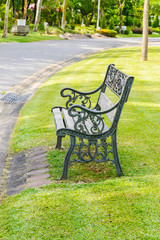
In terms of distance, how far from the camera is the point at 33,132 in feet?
23.7

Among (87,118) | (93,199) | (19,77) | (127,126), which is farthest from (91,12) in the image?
(93,199)

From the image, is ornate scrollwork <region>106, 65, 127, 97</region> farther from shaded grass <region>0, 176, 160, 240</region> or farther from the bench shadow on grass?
shaded grass <region>0, 176, 160, 240</region>

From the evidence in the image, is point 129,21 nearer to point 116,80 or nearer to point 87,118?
point 116,80

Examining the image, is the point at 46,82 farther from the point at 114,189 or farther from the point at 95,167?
the point at 114,189

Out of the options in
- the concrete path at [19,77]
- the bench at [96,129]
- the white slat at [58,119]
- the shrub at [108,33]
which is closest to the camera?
the bench at [96,129]

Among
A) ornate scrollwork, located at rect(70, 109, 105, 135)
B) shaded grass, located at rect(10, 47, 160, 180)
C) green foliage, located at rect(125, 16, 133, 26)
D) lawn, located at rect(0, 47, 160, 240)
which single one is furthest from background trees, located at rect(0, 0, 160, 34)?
ornate scrollwork, located at rect(70, 109, 105, 135)

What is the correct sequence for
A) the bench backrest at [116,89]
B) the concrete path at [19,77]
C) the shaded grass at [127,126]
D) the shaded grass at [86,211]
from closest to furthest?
the shaded grass at [86,211] → the bench backrest at [116,89] → the shaded grass at [127,126] → the concrete path at [19,77]

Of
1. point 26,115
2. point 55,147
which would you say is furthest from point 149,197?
point 26,115

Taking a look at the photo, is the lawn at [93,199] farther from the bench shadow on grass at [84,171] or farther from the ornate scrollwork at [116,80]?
the ornate scrollwork at [116,80]

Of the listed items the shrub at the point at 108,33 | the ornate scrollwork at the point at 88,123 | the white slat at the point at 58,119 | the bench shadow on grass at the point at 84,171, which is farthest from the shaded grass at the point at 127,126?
the shrub at the point at 108,33

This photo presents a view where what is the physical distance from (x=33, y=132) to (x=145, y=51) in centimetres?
1713

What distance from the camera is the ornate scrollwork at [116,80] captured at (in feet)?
17.3

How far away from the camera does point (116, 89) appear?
18.2 feet

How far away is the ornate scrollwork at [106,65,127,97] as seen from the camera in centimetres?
528
